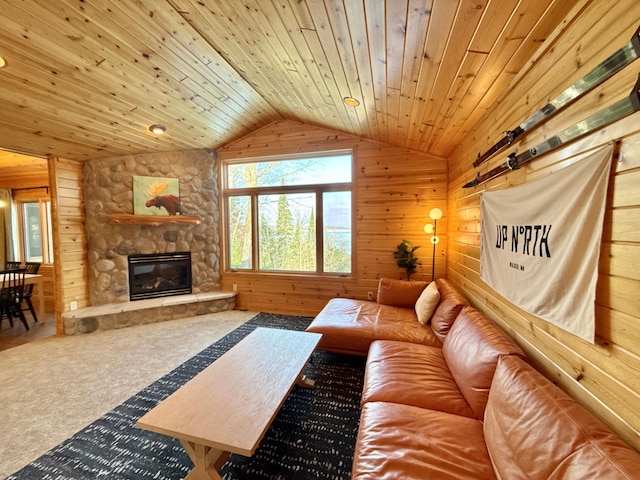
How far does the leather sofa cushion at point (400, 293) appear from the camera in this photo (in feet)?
10.5

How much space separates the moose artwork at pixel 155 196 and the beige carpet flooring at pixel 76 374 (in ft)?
5.81

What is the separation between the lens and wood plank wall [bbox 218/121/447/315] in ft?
12.4

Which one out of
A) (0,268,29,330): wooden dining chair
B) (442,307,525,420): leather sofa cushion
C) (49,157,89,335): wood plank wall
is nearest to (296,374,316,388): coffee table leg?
(442,307,525,420): leather sofa cushion

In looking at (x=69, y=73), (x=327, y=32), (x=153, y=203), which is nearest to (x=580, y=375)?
(x=327, y=32)

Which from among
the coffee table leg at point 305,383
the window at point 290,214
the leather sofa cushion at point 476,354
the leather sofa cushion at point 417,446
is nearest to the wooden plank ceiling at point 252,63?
the window at point 290,214

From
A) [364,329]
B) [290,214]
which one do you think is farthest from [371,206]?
[364,329]

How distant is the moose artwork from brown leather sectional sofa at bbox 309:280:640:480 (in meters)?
3.92

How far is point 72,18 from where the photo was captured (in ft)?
5.99

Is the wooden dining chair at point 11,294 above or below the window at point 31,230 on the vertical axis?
below

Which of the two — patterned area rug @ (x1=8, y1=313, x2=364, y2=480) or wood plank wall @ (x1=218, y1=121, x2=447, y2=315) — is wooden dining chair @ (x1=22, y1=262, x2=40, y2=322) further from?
wood plank wall @ (x1=218, y1=121, x2=447, y2=315)

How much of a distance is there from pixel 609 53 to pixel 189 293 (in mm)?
5049

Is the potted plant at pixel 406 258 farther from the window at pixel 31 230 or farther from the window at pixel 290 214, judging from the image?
the window at pixel 31 230

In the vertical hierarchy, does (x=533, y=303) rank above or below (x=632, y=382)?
above

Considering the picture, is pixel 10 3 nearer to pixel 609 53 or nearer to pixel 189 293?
pixel 609 53
